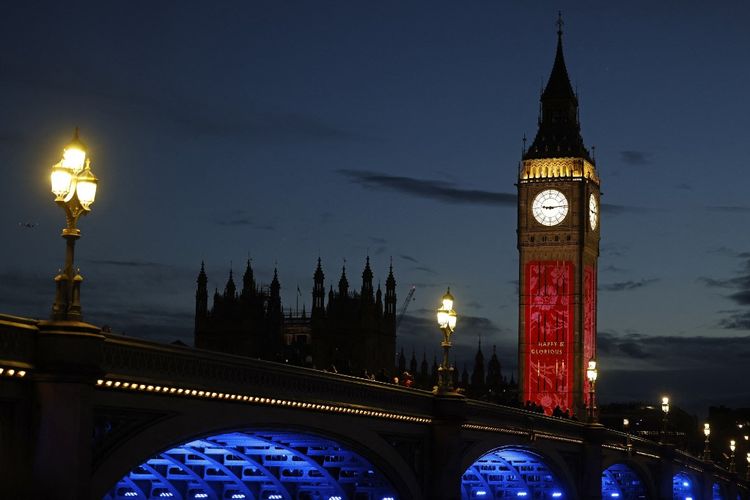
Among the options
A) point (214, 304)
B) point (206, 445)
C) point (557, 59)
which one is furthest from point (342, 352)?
point (206, 445)

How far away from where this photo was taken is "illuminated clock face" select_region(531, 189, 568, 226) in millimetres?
143750

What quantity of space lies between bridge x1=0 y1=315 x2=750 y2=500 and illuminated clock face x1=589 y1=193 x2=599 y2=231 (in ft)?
239

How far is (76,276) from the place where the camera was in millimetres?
23750

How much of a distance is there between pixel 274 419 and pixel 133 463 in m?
8.36

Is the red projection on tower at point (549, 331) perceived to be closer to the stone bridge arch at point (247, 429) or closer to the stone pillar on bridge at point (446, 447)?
the stone pillar on bridge at point (446, 447)

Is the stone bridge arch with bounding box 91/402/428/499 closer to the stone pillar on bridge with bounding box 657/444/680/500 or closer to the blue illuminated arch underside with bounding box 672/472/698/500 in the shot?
the stone pillar on bridge with bounding box 657/444/680/500

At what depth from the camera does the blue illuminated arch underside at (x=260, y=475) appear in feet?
134

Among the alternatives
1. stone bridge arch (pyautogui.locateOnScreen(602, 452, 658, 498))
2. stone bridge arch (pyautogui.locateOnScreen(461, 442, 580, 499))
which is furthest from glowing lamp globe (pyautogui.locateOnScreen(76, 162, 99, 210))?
stone bridge arch (pyautogui.locateOnScreen(602, 452, 658, 498))

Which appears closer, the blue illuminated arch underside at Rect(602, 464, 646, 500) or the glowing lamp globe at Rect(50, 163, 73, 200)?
the glowing lamp globe at Rect(50, 163, 73, 200)

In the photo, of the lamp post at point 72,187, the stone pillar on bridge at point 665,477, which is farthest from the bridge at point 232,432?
the stone pillar on bridge at point 665,477

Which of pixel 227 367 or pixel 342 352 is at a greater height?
pixel 342 352

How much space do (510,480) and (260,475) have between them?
1316 inches

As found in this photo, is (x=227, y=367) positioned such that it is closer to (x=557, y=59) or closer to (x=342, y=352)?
(x=342, y=352)

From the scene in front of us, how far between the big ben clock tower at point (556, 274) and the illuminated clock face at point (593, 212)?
0.16 m
